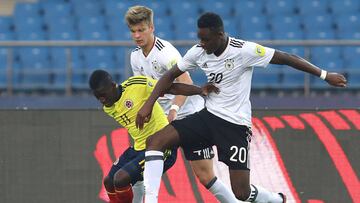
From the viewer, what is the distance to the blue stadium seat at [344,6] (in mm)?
14242

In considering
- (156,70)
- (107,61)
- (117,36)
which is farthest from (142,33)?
(117,36)

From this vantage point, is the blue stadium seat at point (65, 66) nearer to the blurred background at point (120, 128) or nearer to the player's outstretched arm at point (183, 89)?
the blurred background at point (120, 128)

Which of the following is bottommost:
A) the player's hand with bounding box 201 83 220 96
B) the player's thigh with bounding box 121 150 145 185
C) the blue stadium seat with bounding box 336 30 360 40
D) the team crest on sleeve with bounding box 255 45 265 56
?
the player's thigh with bounding box 121 150 145 185

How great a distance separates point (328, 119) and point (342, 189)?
0.82 m

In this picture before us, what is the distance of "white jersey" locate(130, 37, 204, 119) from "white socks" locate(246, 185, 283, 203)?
1074 mm

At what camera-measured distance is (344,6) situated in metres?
14.3

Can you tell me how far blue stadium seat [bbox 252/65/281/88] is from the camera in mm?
10320

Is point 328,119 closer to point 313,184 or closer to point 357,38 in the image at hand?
point 313,184

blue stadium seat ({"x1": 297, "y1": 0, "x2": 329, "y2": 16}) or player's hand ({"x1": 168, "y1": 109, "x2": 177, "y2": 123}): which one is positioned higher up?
blue stadium seat ({"x1": 297, "y1": 0, "x2": 329, "y2": 16})

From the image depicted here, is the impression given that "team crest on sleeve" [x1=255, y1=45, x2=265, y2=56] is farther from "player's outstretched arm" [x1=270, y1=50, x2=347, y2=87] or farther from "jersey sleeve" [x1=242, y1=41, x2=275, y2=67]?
"player's outstretched arm" [x1=270, y1=50, x2=347, y2=87]

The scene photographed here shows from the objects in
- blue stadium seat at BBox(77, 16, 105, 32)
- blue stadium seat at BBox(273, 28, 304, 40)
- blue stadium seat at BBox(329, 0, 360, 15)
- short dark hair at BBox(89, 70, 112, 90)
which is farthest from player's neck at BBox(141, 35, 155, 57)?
blue stadium seat at BBox(329, 0, 360, 15)

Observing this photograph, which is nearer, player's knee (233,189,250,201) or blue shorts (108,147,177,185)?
player's knee (233,189,250,201)

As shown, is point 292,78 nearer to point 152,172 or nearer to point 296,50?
point 296,50

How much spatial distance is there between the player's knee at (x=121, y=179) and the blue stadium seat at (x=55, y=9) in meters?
7.32
